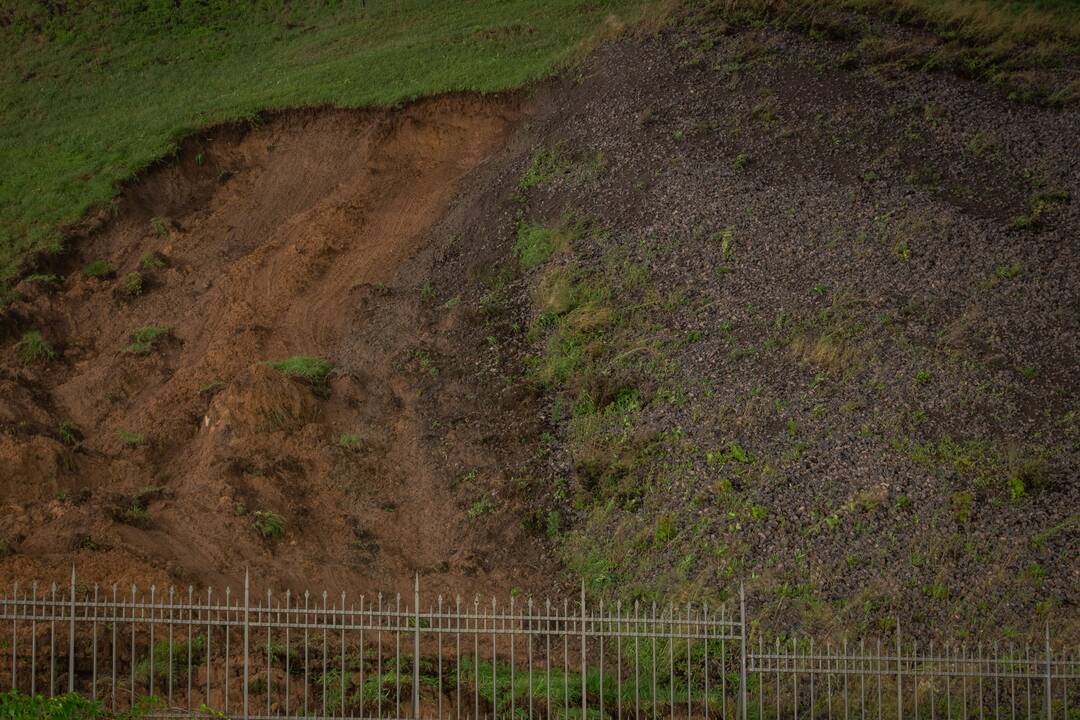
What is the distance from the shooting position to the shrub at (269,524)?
648 inches

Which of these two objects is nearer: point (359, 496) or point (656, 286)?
point (359, 496)

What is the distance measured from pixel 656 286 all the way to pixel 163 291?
1008 centimetres

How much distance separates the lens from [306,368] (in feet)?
66.5

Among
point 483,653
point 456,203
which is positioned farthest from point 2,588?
point 456,203

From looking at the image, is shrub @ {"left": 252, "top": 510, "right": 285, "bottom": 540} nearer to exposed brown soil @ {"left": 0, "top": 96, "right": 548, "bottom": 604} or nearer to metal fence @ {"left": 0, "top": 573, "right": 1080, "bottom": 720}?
exposed brown soil @ {"left": 0, "top": 96, "right": 548, "bottom": 604}

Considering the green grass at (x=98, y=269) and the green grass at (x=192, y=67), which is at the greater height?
the green grass at (x=192, y=67)

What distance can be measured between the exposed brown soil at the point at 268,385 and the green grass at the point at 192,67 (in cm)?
84

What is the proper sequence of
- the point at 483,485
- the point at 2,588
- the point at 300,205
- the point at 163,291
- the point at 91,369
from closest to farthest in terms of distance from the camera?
the point at 2,588
the point at 483,485
the point at 91,369
the point at 163,291
the point at 300,205

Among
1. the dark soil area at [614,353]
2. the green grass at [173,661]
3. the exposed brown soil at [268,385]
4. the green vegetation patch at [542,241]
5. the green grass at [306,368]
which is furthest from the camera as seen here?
the green vegetation patch at [542,241]

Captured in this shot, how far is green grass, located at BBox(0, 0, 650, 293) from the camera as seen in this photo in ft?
86.9

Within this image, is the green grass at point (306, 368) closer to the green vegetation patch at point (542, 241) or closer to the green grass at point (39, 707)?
the green vegetation patch at point (542, 241)

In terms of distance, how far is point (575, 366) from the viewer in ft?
63.3

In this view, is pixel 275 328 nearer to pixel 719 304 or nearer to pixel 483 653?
pixel 719 304

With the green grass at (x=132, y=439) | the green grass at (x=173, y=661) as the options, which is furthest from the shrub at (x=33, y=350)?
the green grass at (x=173, y=661)
